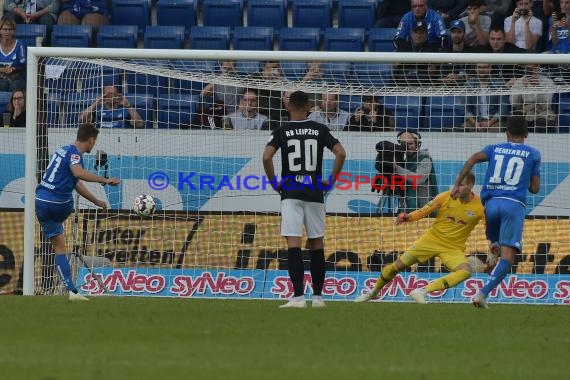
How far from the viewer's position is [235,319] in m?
11.4

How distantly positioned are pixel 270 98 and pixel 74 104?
8.62 feet

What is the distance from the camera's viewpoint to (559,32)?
795 inches

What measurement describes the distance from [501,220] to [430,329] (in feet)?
9.20

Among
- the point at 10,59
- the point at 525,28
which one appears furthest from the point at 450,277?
the point at 10,59

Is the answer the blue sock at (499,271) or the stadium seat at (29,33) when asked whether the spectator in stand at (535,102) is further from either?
the stadium seat at (29,33)

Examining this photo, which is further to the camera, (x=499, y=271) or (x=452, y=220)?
(x=452, y=220)

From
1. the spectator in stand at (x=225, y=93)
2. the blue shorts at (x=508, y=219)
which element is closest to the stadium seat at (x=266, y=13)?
the spectator in stand at (x=225, y=93)

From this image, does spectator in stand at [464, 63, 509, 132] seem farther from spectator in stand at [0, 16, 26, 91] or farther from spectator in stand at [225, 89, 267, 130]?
spectator in stand at [0, 16, 26, 91]

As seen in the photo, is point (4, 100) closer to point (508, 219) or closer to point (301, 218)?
point (301, 218)

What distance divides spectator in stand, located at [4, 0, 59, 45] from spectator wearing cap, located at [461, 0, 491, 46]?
22.8 feet

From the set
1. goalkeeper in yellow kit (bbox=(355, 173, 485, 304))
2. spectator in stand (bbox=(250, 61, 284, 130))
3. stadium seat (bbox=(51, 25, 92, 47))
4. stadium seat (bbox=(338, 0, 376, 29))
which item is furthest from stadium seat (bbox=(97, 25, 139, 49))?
goalkeeper in yellow kit (bbox=(355, 173, 485, 304))

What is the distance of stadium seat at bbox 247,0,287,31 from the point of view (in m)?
22.3

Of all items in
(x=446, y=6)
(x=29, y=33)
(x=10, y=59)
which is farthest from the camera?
(x=446, y=6)

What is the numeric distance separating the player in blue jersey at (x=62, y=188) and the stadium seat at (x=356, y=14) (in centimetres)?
882
